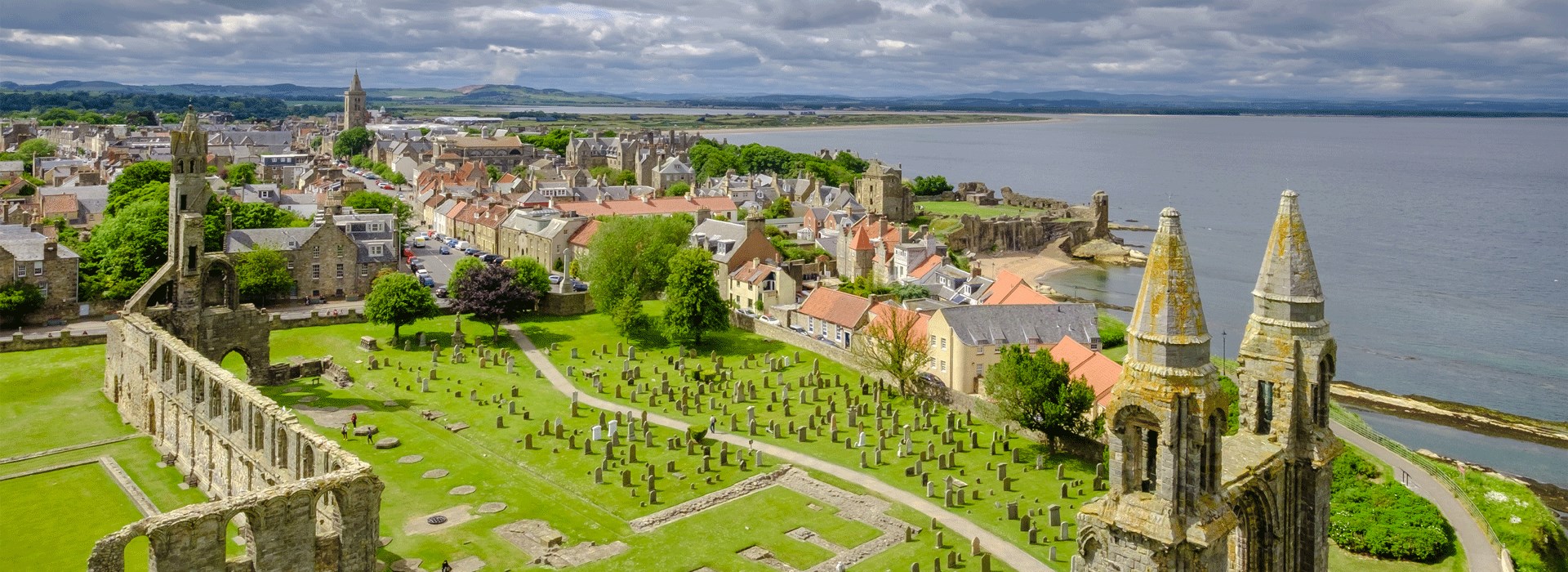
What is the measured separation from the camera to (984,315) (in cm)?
4850

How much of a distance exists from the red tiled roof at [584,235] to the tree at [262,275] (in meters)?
20.5

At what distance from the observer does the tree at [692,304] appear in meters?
53.6

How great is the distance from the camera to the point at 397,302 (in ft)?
174

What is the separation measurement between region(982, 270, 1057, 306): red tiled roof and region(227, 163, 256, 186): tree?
75462mm

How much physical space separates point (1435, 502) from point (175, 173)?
48194 mm

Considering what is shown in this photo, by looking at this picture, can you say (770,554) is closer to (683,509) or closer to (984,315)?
(683,509)

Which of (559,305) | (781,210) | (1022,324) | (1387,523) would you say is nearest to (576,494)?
(1022,324)

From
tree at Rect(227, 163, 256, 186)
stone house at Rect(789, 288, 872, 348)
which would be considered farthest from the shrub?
tree at Rect(227, 163, 256, 186)

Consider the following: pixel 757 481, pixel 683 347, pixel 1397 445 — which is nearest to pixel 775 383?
pixel 683 347

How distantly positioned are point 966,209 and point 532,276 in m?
72.0

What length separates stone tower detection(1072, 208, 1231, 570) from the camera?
44.0 feet

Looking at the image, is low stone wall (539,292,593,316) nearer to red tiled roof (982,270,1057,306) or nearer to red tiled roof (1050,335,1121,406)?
red tiled roof (982,270,1057,306)

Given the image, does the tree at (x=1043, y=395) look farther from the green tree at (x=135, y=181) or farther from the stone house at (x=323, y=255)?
the green tree at (x=135, y=181)

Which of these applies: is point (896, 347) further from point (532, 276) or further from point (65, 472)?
point (65, 472)
